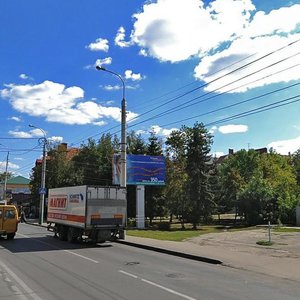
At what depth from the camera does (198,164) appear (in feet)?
148

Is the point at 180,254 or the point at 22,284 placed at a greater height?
the point at 180,254

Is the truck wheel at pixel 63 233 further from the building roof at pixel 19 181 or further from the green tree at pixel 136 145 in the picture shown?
the building roof at pixel 19 181

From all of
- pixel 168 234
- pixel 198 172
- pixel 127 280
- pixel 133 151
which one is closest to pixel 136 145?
pixel 133 151

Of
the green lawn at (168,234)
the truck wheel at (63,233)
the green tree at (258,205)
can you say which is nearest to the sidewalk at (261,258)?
the green lawn at (168,234)

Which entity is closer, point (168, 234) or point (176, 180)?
point (168, 234)

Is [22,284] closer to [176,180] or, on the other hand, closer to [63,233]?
[63,233]

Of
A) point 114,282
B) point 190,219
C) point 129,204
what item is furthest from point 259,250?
point 129,204

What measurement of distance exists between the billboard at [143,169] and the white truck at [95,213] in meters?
16.4

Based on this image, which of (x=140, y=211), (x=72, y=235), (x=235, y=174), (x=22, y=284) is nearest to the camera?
(x=22, y=284)

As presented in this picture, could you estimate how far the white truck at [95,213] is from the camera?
71.6 ft

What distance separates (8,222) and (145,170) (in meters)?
18.6

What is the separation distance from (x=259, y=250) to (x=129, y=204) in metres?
33.3

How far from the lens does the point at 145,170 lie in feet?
137

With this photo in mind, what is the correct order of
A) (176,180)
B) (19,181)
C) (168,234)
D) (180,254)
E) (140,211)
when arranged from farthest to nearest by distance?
(19,181), (176,180), (140,211), (168,234), (180,254)
